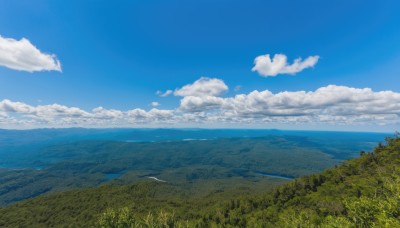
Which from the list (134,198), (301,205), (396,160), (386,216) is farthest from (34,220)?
(396,160)

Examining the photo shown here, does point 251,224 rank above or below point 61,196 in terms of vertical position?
above

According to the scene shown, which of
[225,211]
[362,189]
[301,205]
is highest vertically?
[362,189]

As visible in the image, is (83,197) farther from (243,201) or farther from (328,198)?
(328,198)

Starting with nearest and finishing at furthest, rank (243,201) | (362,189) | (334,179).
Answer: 1. (362,189)
2. (334,179)
3. (243,201)

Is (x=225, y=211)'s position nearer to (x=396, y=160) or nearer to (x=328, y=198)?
(x=328, y=198)

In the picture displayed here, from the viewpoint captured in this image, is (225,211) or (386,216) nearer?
(386,216)

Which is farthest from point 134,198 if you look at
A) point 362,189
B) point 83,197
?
point 362,189

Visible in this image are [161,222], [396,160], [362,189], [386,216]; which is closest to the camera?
[386,216]
